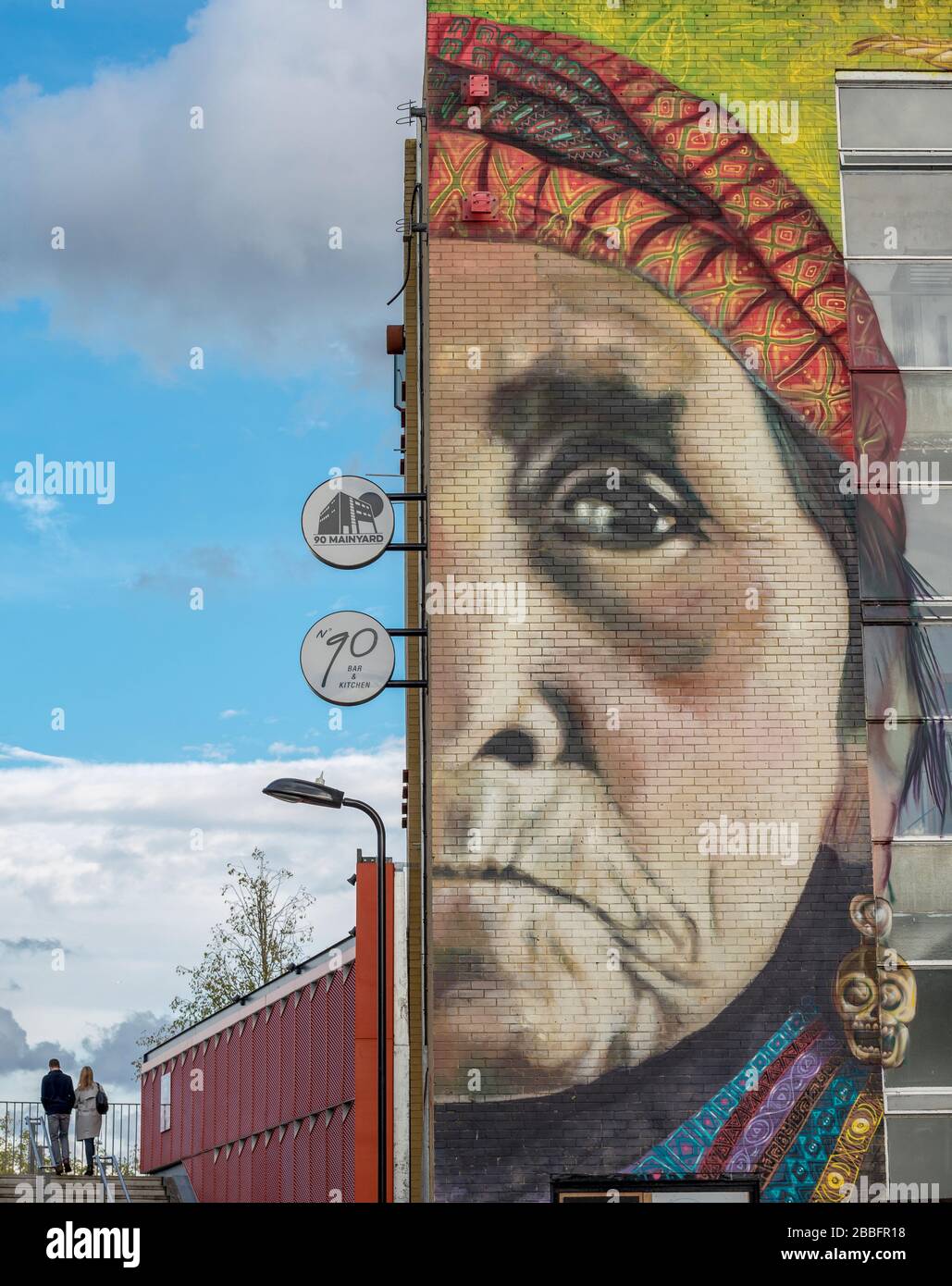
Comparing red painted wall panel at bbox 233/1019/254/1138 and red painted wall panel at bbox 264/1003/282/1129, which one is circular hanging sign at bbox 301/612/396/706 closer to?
red painted wall panel at bbox 264/1003/282/1129

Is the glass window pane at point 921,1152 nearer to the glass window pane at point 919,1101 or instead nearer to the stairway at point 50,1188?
the glass window pane at point 919,1101

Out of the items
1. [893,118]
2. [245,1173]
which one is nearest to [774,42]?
[893,118]

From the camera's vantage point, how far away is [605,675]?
51.8ft

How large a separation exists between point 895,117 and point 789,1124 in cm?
995

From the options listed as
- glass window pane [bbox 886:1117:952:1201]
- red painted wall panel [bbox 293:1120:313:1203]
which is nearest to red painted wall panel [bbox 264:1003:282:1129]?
red painted wall panel [bbox 293:1120:313:1203]

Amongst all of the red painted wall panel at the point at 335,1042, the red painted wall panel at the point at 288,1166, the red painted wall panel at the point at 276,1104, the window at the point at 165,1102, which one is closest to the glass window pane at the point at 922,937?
the red painted wall panel at the point at 276,1104

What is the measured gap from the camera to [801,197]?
665 inches

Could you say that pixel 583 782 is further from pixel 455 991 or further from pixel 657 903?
pixel 455 991

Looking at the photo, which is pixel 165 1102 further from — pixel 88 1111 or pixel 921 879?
pixel 921 879

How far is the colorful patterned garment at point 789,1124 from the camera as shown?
14.8 m

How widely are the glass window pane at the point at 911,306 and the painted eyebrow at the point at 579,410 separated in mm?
2261

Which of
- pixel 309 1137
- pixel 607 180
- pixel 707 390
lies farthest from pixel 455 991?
pixel 309 1137

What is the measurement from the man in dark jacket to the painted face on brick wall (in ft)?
36.2

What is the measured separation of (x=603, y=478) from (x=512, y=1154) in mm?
6255
